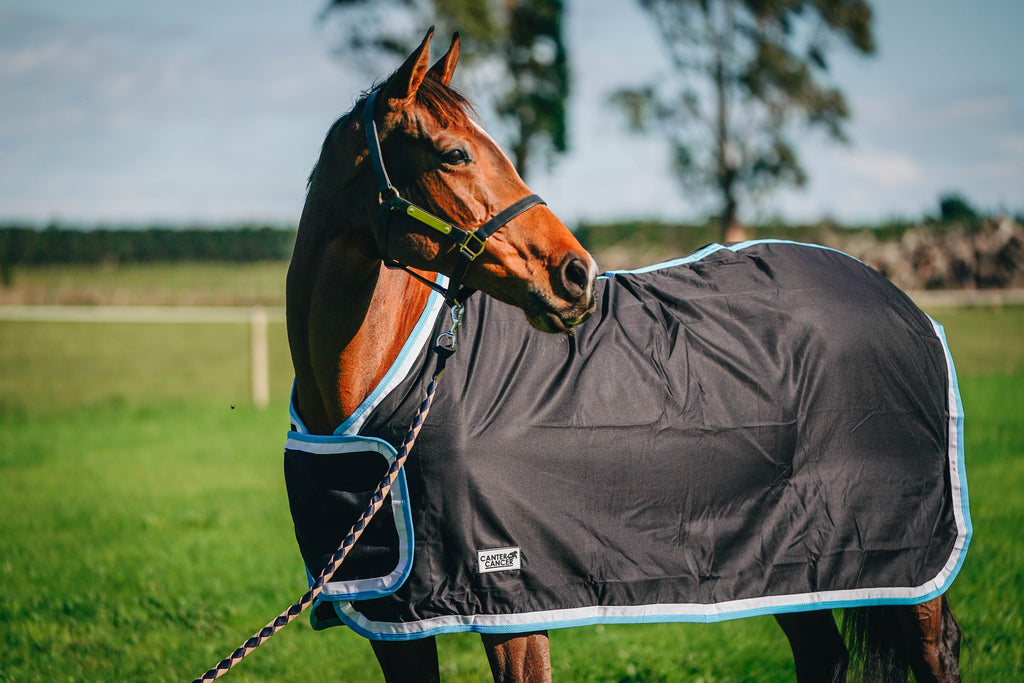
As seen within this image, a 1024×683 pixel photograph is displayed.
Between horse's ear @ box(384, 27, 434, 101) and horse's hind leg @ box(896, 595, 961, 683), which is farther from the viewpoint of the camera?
horse's hind leg @ box(896, 595, 961, 683)

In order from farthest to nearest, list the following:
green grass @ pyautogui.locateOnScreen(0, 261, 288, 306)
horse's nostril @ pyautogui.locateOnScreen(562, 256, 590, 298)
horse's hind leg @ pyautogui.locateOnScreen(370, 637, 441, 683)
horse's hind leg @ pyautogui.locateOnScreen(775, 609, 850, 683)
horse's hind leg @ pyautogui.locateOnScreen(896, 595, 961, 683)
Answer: green grass @ pyautogui.locateOnScreen(0, 261, 288, 306) → horse's hind leg @ pyautogui.locateOnScreen(775, 609, 850, 683) → horse's hind leg @ pyautogui.locateOnScreen(896, 595, 961, 683) → horse's hind leg @ pyautogui.locateOnScreen(370, 637, 441, 683) → horse's nostril @ pyautogui.locateOnScreen(562, 256, 590, 298)

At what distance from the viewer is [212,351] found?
1747 centimetres

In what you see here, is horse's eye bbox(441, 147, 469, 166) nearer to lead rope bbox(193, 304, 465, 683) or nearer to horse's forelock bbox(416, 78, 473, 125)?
horse's forelock bbox(416, 78, 473, 125)

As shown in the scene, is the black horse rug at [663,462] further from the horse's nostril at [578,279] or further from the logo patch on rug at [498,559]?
the horse's nostril at [578,279]

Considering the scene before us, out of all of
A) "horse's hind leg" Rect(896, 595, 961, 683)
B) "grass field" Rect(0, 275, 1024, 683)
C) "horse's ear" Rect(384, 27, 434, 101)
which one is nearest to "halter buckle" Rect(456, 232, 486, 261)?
"horse's ear" Rect(384, 27, 434, 101)

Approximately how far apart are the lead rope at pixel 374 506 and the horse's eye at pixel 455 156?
367 mm

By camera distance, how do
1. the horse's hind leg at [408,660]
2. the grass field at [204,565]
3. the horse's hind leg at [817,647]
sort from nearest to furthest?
the horse's hind leg at [408,660] → the horse's hind leg at [817,647] → the grass field at [204,565]

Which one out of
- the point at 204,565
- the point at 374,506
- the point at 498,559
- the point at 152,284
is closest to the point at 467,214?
the point at 374,506

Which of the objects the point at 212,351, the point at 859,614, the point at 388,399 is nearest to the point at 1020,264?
the point at 212,351

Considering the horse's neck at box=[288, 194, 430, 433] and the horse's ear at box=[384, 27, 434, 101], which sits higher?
the horse's ear at box=[384, 27, 434, 101]

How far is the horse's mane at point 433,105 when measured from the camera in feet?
6.46

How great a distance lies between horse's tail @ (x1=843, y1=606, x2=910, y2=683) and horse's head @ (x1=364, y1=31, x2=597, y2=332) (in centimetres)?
157

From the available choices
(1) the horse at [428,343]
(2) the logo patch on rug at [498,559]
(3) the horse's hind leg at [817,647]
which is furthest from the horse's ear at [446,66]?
(3) the horse's hind leg at [817,647]

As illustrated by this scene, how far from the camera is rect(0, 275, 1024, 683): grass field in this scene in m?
3.29
